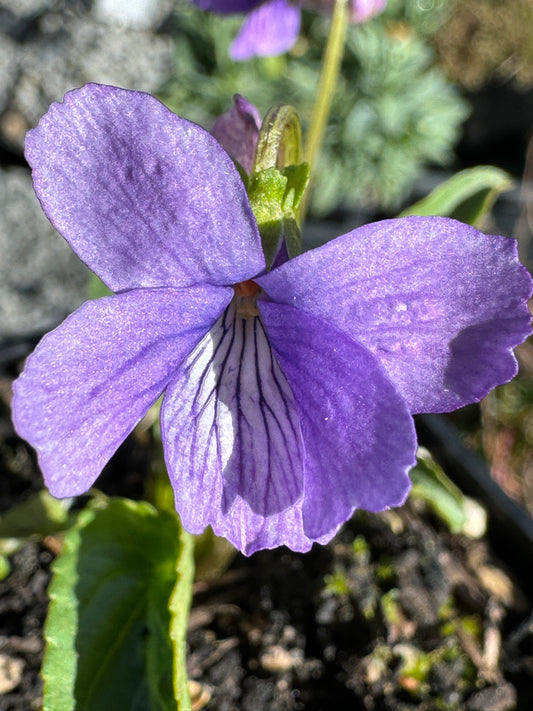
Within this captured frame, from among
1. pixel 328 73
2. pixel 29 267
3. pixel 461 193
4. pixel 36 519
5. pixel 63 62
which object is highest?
pixel 328 73

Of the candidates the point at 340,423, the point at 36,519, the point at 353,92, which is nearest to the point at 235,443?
the point at 340,423

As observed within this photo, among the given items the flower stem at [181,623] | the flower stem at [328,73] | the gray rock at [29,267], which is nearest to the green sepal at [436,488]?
the flower stem at [181,623]

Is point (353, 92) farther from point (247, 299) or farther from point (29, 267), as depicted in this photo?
point (247, 299)

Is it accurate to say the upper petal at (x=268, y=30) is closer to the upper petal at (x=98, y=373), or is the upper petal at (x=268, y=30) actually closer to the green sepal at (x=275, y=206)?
the green sepal at (x=275, y=206)

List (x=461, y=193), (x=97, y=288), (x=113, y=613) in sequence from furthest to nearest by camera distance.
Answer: (x=461, y=193) < (x=97, y=288) < (x=113, y=613)

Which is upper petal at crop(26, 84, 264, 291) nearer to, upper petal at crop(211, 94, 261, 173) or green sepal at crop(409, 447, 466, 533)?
upper petal at crop(211, 94, 261, 173)

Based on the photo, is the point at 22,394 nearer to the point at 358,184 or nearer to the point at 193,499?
the point at 193,499
